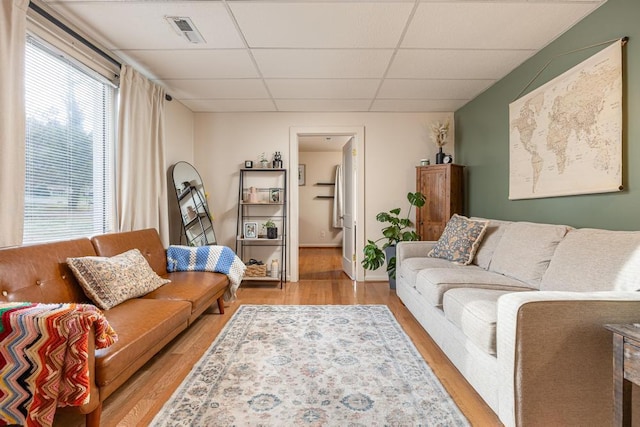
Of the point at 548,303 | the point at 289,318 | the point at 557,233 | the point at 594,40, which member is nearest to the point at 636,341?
the point at 548,303


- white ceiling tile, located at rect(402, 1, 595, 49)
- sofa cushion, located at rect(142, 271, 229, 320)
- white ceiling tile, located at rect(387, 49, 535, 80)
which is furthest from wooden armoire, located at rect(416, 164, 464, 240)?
sofa cushion, located at rect(142, 271, 229, 320)

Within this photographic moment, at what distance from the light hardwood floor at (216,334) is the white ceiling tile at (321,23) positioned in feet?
7.61

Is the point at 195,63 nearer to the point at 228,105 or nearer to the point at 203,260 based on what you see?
the point at 228,105

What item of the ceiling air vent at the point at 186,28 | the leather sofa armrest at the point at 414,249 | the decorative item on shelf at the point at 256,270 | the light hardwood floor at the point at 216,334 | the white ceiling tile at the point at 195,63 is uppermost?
the white ceiling tile at the point at 195,63

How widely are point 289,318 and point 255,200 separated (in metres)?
1.89

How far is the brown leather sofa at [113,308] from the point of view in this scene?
147 cm

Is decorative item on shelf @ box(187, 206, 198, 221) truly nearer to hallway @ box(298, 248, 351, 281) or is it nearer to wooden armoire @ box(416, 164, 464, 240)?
hallway @ box(298, 248, 351, 281)

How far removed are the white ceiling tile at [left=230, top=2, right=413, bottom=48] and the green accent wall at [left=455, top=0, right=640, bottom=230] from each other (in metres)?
1.22

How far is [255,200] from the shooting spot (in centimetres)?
443

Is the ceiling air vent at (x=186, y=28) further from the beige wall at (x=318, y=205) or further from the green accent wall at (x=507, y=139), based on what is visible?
the beige wall at (x=318, y=205)

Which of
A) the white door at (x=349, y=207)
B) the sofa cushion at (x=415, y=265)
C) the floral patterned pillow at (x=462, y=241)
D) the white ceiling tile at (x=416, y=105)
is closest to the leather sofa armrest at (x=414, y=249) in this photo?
the sofa cushion at (x=415, y=265)

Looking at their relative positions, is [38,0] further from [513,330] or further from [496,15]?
[513,330]

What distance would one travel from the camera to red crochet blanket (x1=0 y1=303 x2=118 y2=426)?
1246mm

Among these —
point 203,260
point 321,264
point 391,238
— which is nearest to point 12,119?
point 203,260
